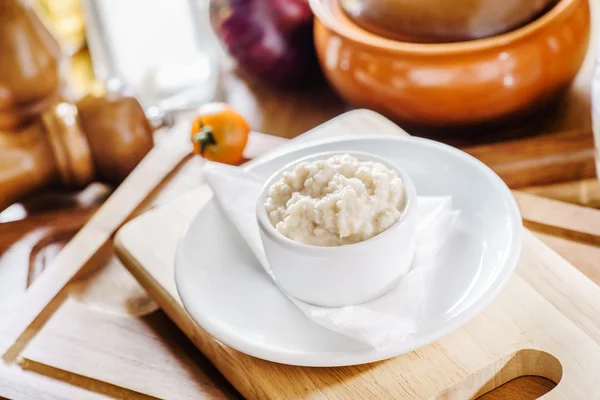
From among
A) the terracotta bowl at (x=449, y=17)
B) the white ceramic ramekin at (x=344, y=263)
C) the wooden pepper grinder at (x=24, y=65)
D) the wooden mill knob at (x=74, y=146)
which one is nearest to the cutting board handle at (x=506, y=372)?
the white ceramic ramekin at (x=344, y=263)

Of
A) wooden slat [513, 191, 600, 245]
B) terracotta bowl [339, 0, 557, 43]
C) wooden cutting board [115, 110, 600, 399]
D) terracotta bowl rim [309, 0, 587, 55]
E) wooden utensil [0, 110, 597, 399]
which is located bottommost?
wooden utensil [0, 110, 597, 399]

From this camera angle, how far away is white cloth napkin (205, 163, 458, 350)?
2.10ft

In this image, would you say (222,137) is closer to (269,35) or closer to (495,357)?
(269,35)

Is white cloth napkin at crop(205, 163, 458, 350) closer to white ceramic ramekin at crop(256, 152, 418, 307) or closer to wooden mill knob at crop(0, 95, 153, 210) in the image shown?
white ceramic ramekin at crop(256, 152, 418, 307)

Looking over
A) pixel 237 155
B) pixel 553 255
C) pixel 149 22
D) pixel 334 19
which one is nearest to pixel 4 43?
pixel 149 22

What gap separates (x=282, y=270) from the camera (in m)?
0.70

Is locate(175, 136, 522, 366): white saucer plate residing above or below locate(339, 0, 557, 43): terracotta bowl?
below

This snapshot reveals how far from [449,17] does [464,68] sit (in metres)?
0.07

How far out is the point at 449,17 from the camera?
0.95 meters

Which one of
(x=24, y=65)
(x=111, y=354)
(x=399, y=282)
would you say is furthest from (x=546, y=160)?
(x=24, y=65)

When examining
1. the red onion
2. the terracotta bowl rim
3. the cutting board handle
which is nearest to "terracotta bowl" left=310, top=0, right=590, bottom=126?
the terracotta bowl rim

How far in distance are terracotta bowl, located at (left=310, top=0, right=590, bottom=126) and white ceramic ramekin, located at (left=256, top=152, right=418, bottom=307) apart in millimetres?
302

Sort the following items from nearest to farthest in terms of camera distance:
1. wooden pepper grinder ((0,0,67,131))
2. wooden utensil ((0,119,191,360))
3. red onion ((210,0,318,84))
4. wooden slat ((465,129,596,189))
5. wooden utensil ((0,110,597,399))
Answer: wooden utensil ((0,110,597,399)), wooden utensil ((0,119,191,360)), wooden slat ((465,129,596,189)), wooden pepper grinder ((0,0,67,131)), red onion ((210,0,318,84))

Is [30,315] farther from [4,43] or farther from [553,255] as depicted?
[553,255]
